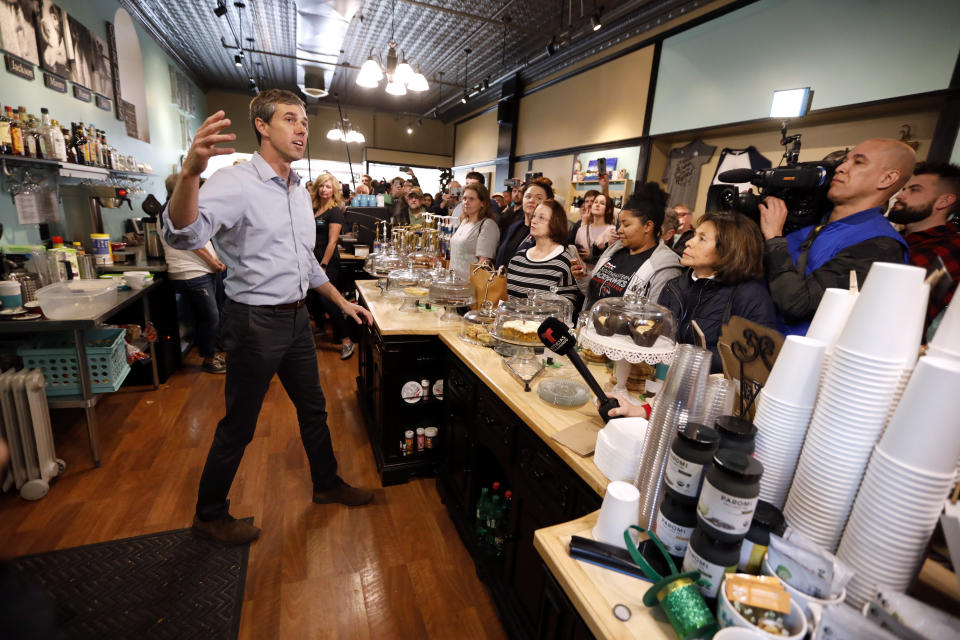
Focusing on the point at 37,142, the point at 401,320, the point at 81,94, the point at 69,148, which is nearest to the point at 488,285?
the point at 401,320

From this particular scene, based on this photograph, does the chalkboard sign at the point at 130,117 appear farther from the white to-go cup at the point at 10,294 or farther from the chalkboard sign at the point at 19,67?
the white to-go cup at the point at 10,294

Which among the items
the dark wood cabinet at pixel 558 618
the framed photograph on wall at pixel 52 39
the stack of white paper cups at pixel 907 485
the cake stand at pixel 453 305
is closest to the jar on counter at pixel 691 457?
the stack of white paper cups at pixel 907 485

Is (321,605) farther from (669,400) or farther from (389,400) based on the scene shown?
(669,400)

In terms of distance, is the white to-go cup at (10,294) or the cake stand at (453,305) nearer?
the white to-go cup at (10,294)

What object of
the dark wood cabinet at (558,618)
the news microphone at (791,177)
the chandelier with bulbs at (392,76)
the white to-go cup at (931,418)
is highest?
the chandelier with bulbs at (392,76)

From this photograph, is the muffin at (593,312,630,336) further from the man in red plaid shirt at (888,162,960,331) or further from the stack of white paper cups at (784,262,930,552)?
the man in red plaid shirt at (888,162,960,331)

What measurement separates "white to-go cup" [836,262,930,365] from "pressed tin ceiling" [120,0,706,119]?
4877 mm

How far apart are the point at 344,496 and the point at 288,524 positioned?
29cm

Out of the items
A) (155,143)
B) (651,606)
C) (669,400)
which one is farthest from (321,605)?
(155,143)

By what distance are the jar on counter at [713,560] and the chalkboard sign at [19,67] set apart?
14.4 feet

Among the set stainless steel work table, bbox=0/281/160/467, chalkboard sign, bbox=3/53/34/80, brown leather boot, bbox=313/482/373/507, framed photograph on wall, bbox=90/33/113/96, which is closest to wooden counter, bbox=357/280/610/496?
brown leather boot, bbox=313/482/373/507

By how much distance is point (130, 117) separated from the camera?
503 cm

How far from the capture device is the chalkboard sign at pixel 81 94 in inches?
147

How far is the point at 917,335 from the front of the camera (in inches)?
26.9
